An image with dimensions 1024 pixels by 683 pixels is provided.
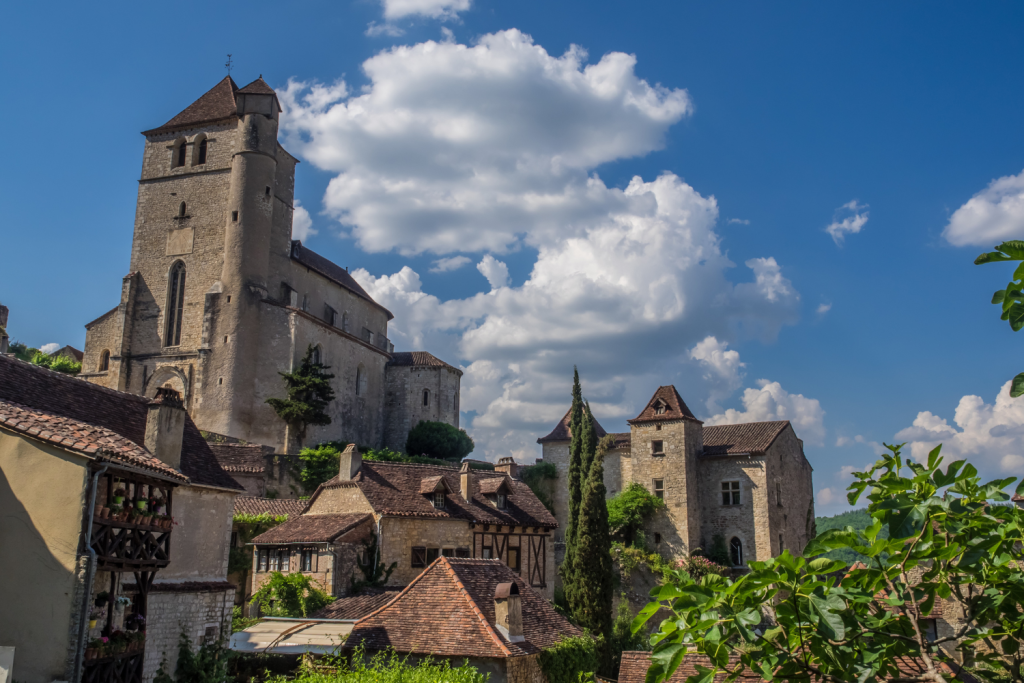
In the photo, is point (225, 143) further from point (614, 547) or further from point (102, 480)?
point (102, 480)

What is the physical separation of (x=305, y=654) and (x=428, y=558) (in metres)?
10.1

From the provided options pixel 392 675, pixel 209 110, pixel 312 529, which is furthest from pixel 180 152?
pixel 392 675

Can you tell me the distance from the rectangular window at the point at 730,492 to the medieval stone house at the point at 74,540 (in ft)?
98.1

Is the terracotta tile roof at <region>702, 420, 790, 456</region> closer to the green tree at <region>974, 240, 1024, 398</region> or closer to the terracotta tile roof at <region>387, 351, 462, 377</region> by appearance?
the terracotta tile roof at <region>387, 351, 462, 377</region>

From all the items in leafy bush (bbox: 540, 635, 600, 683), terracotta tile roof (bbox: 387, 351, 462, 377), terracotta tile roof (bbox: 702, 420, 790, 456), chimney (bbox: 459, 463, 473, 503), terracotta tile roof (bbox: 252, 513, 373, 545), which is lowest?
leafy bush (bbox: 540, 635, 600, 683)

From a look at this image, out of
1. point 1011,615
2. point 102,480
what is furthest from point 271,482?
point 1011,615

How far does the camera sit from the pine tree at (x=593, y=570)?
31.0 metres

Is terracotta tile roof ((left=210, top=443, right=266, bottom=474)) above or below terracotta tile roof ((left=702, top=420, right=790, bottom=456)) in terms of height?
below

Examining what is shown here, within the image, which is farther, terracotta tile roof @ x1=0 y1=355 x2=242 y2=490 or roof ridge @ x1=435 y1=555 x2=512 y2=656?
roof ridge @ x1=435 y1=555 x2=512 y2=656

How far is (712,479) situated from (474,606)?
82.9 feet

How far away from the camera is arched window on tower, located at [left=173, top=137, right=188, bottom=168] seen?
163 ft

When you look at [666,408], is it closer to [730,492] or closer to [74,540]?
[730,492]

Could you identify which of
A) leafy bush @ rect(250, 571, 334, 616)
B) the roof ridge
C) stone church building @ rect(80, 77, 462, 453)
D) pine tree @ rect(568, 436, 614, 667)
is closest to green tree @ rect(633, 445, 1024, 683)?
the roof ridge

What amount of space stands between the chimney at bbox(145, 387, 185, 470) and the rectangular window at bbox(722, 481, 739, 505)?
29.7 meters
